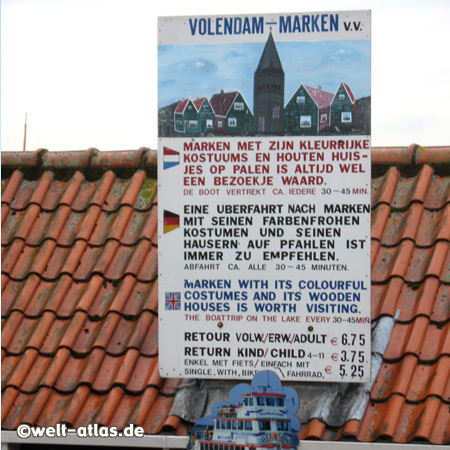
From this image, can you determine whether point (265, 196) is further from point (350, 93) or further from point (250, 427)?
point (250, 427)

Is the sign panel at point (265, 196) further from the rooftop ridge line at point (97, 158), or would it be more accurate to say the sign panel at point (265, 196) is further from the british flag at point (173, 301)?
the rooftop ridge line at point (97, 158)

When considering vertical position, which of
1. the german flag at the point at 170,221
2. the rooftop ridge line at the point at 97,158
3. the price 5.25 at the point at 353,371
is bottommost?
the price 5.25 at the point at 353,371

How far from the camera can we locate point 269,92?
223 inches

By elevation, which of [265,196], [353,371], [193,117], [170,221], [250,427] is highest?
[193,117]

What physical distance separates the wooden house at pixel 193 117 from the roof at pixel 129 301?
127 cm

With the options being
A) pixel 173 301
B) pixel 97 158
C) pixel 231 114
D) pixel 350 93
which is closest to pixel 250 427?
pixel 173 301

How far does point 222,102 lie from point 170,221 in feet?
2.92

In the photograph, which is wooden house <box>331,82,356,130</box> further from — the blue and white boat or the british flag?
the blue and white boat

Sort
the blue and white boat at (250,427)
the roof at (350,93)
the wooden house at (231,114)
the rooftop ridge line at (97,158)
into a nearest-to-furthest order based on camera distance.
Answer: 1. the blue and white boat at (250,427)
2. the roof at (350,93)
3. the wooden house at (231,114)
4. the rooftop ridge line at (97,158)

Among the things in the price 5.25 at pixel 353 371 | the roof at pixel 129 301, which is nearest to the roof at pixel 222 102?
the roof at pixel 129 301

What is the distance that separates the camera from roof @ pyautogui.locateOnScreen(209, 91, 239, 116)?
5746 millimetres

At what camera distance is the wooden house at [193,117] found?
19.0 feet

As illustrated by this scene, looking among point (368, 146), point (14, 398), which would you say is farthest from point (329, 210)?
Answer: point (14, 398)

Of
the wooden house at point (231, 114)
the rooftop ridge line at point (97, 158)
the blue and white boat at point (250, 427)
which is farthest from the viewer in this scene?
the rooftop ridge line at point (97, 158)
